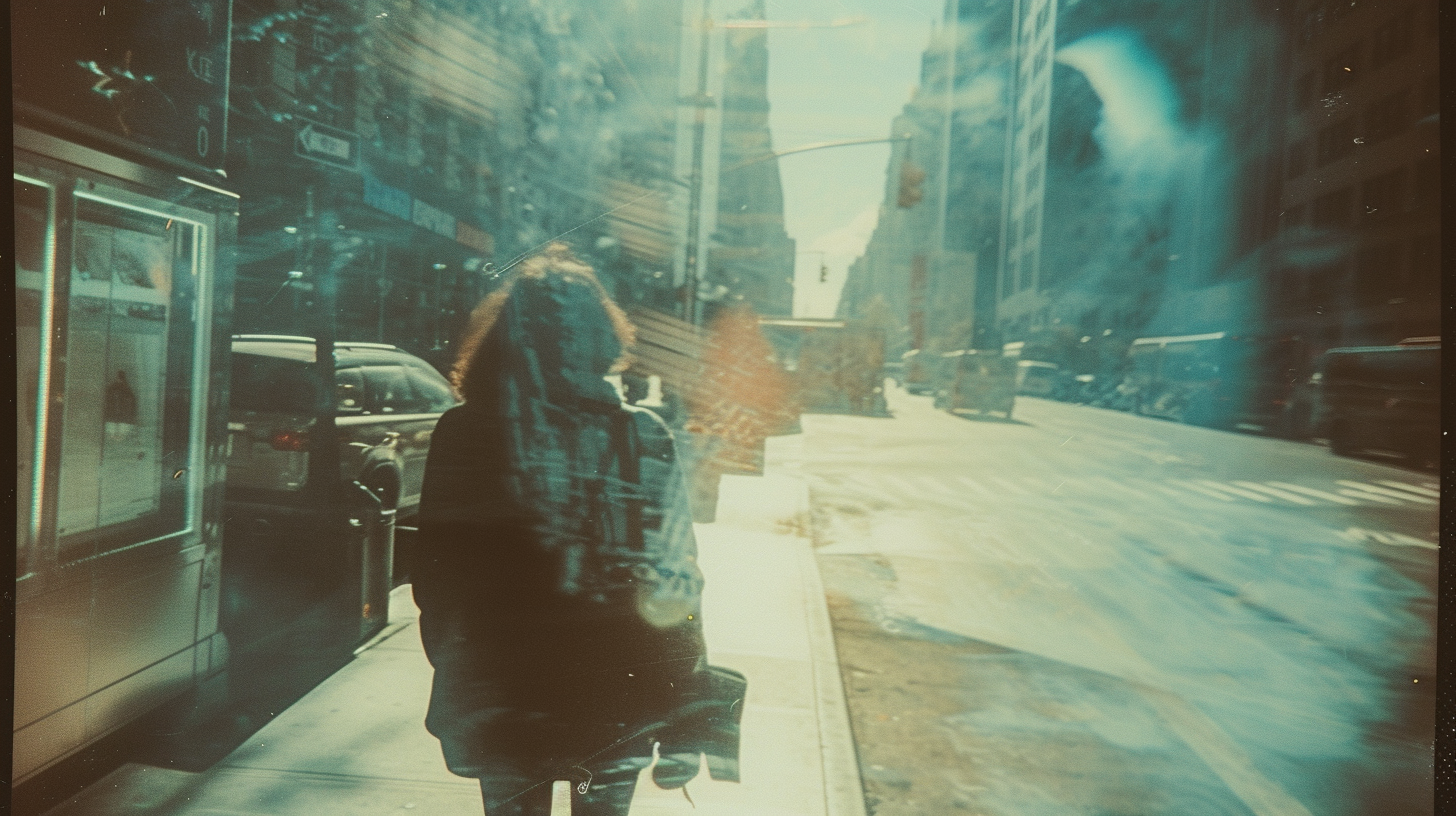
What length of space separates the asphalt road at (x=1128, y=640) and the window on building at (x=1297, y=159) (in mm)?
715

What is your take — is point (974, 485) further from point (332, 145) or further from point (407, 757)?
point (332, 145)

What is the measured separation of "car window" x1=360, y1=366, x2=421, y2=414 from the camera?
→ 1.96 metres

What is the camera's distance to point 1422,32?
4.31 ft

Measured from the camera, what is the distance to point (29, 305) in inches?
63.7

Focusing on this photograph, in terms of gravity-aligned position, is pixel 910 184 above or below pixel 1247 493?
above

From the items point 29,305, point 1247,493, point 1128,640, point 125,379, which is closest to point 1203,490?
point 1247,493

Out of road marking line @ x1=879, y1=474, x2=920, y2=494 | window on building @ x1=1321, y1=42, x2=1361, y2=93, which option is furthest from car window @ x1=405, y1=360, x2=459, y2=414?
road marking line @ x1=879, y1=474, x2=920, y2=494

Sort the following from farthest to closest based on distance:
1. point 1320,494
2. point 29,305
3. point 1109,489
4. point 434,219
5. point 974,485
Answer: point 1109,489 < point 1320,494 < point 974,485 < point 434,219 < point 29,305

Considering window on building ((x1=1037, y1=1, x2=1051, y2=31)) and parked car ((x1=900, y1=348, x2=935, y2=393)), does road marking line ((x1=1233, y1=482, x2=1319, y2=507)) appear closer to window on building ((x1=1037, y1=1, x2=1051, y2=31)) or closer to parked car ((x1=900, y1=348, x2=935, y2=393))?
parked car ((x1=900, y1=348, x2=935, y2=393))

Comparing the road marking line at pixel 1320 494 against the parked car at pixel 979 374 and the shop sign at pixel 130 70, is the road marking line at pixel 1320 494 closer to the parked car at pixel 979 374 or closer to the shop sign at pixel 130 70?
the parked car at pixel 979 374

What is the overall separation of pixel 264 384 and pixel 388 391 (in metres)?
0.46

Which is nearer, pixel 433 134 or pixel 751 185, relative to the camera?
pixel 433 134

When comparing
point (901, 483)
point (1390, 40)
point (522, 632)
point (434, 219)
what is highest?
point (1390, 40)

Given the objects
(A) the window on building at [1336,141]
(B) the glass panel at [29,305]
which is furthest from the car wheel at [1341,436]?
(B) the glass panel at [29,305]
